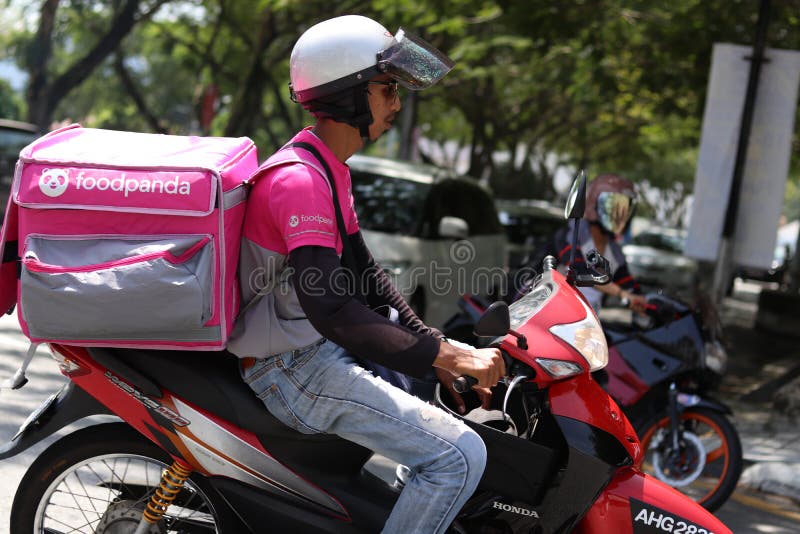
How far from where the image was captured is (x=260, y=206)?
2.43 m

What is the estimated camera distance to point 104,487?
9.27 ft

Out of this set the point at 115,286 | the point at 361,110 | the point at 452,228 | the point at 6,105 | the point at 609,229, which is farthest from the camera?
the point at 6,105

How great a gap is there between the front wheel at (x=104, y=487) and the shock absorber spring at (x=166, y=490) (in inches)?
1.5

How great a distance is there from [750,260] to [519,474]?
20.6 feet

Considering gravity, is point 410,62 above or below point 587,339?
above

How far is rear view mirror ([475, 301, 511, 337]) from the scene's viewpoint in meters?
2.42

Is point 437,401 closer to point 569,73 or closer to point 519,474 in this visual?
point 519,474

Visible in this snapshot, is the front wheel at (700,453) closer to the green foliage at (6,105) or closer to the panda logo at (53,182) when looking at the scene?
the panda logo at (53,182)

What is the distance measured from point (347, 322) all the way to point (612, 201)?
8.80ft

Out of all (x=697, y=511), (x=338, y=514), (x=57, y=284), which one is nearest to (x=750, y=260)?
(x=697, y=511)

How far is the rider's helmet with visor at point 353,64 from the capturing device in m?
2.50

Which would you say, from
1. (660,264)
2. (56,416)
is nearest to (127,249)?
(56,416)

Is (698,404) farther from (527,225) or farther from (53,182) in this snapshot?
(527,225)

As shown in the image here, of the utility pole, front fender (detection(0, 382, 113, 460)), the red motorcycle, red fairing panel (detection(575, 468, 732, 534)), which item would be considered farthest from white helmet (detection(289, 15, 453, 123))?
the utility pole
